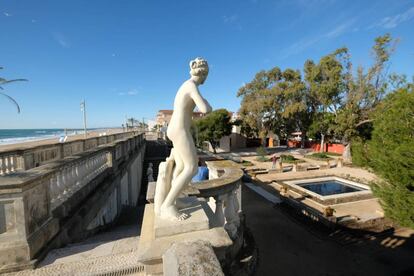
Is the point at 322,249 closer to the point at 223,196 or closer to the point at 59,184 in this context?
the point at 223,196

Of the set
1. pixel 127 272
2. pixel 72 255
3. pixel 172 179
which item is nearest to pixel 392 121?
pixel 172 179

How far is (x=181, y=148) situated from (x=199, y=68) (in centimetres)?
96

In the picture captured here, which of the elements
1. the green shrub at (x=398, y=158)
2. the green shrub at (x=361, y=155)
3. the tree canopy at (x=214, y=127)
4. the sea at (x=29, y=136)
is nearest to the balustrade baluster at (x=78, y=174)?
the green shrub at (x=398, y=158)

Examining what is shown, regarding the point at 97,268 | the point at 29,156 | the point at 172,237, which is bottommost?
the point at 97,268

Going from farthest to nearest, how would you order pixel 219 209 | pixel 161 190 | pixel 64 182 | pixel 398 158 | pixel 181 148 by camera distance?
pixel 398 158, pixel 64 182, pixel 219 209, pixel 161 190, pixel 181 148

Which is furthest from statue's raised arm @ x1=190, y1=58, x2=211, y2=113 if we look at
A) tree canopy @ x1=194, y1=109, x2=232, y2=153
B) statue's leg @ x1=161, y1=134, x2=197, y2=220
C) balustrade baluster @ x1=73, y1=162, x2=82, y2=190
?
tree canopy @ x1=194, y1=109, x2=232, y2=153

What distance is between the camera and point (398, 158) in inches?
163

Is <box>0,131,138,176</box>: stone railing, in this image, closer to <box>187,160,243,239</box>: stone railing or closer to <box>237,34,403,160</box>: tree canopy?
<box>187,160,243,239</box>: stone railing

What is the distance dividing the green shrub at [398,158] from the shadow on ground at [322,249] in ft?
6.38

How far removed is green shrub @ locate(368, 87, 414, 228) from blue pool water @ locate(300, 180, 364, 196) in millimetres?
7964

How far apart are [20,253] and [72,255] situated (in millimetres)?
565

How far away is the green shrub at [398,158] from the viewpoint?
4.14m

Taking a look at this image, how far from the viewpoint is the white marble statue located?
2.30 meters

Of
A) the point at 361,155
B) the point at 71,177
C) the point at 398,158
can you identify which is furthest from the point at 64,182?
the point at 361,155
